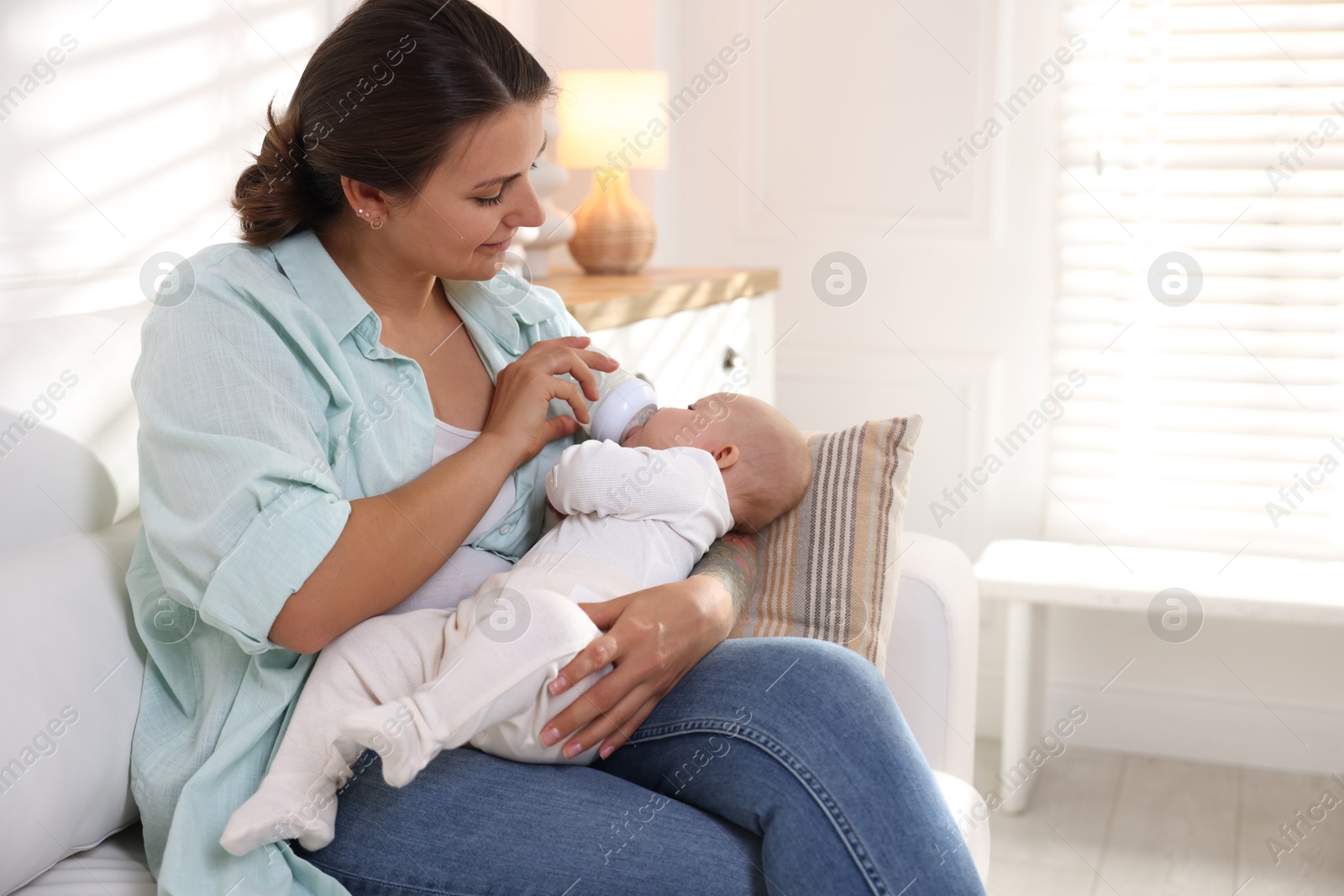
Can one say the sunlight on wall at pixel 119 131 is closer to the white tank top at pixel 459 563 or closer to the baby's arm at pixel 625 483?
the white tank top at pixel 459 563

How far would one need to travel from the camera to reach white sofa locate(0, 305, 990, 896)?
0.95 m

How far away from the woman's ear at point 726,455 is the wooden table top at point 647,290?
482mm

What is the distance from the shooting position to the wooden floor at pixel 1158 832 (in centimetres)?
207

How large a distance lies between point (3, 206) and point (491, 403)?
0.59 meters

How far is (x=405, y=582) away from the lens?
1.10 m

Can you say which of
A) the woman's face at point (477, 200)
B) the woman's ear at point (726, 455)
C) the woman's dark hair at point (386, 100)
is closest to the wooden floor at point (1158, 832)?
the woman's ear at point (726, 455)

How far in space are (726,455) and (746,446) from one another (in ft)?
0.09

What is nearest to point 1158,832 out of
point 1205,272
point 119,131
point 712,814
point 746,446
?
point 1205,272

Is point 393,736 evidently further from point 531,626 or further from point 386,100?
point 386,100

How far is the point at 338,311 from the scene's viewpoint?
3.91ft

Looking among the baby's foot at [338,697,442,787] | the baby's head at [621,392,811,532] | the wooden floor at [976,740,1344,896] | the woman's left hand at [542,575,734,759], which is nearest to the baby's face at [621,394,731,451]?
the baby's head at [621,392,811,532]

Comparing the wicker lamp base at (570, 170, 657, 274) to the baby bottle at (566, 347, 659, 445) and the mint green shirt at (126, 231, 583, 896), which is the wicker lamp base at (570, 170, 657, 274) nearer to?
the baby bottle at (566, 347, 659, 445)

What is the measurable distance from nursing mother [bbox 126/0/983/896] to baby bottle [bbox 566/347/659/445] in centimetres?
12

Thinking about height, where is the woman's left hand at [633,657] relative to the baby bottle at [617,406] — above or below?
below
